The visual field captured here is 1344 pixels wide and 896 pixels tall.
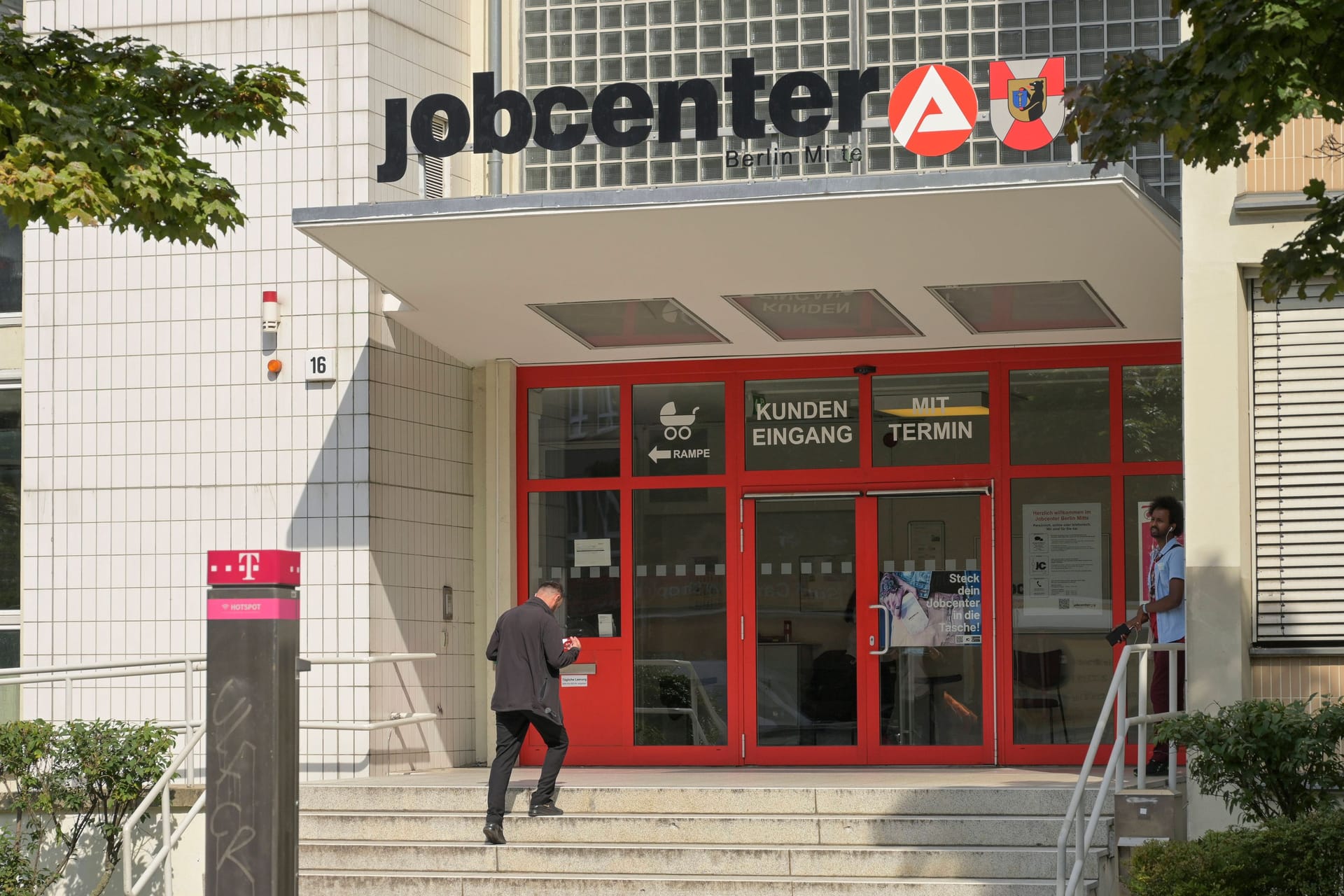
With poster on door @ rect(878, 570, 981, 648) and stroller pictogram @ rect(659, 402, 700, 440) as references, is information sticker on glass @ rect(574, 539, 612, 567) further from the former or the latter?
poster on door @ rect(878, 570, 981, 648)

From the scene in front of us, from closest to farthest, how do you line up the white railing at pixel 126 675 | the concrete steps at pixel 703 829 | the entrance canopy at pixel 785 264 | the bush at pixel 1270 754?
1. the bush at pixel 1270 754
2. the entrance canopy at pixel 785 264
3. the concrete steps at pixel 703 829
4. the white railing at pixel 126 675

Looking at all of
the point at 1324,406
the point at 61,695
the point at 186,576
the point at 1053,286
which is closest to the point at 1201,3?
the point at 1324,406

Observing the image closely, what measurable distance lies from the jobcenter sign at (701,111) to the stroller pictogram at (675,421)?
335cm

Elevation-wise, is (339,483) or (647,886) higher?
(339,483)

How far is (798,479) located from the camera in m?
13.4

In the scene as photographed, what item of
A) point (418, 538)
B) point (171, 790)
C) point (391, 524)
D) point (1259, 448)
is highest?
point (1259, 448)

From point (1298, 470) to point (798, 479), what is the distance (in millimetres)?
4387

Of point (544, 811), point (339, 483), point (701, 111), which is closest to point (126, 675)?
point (339, 483)

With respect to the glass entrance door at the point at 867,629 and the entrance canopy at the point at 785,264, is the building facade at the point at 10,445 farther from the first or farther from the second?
the glass entrance door at the point at 867,629

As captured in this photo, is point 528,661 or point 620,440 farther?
point 620,440

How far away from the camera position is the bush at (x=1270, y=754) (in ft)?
28.6

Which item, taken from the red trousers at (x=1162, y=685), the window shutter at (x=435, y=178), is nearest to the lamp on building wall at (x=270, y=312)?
the window shutter at (x=435, y=178)

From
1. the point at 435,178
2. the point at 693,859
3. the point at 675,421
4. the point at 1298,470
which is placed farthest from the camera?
the point at 675,421

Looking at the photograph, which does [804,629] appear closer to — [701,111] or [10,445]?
[701,111]
